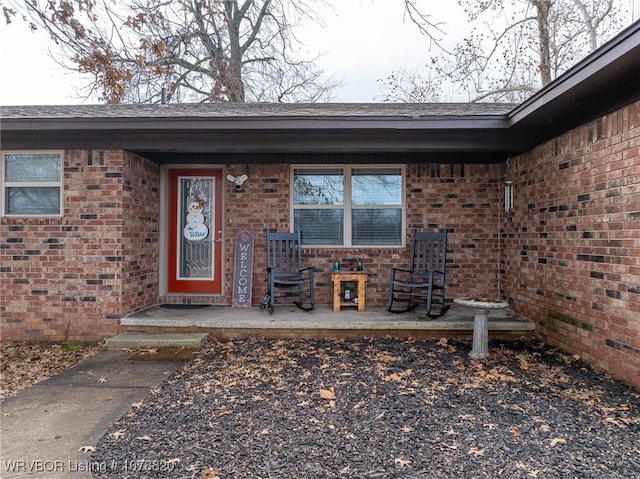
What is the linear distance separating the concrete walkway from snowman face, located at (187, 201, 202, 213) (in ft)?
7.50

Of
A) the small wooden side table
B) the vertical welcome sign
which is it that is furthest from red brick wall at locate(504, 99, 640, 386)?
the vertical welcome sign

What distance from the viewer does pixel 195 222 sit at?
5684 millimetres

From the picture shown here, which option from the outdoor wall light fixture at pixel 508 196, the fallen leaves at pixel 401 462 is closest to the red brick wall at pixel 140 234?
the fallen leaves at pixel 401 462

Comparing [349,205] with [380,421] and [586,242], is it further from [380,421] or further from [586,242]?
[380,421]

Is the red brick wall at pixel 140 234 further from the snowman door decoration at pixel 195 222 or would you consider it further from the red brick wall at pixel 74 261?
the snowman door decoration at pixel 195 222

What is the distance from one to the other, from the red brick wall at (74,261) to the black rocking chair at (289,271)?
5.80 feet

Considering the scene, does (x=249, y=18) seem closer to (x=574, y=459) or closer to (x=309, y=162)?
(x=309, y=162)

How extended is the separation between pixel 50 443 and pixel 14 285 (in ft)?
10.4

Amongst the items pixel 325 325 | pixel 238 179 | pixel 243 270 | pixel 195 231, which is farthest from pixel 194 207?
pixel 325 325

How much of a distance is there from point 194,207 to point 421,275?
327cm

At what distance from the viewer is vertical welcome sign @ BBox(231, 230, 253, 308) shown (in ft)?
17.8

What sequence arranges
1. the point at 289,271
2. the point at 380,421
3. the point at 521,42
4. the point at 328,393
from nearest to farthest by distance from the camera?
1. the point at 380,421
2. the point at 328,393
3. the point at 289,271
4. the point at 521,42

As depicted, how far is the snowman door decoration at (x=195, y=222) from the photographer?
568cm

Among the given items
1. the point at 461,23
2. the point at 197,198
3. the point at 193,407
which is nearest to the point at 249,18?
the point at 461,23
